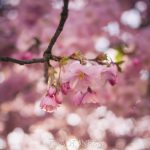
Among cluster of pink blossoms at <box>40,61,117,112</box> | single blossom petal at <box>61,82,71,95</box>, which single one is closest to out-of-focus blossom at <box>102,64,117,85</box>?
cluster of pink blossoms at <box>40,61,117,112</box>

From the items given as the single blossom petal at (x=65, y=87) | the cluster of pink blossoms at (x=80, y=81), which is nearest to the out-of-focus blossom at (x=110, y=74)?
the cluster of pink blossoms at (x=80, y=81)

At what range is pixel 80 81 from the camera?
1793mm

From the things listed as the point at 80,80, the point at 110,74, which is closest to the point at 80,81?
the point at 80,80

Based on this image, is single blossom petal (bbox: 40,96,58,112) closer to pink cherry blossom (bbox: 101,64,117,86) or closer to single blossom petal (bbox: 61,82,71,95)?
single blossom petal (bbox: 61,82,71,95)

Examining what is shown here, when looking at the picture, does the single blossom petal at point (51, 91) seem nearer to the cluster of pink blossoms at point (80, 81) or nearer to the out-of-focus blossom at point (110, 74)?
the cluster of pink blossoms at point (80, 81)

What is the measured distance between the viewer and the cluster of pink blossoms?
5.79 feet

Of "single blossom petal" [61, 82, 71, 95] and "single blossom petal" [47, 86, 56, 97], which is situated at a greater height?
"single blossom petal" [61, 82, 71, 95]

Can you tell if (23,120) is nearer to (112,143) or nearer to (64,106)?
(64,106)

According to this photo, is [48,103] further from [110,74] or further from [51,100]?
[110,74]

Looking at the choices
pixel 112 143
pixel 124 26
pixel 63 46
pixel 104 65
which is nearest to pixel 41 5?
pixel 63 46

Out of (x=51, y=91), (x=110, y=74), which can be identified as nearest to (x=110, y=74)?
(x=110, y=74)

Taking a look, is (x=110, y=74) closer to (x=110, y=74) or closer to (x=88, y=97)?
(x=110, y=74)

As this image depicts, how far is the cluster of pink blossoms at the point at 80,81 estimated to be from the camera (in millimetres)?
1765

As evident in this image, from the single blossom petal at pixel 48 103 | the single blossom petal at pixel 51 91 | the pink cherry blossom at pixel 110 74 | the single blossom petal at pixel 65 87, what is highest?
the pink cherry blossom at pixel 110 74
